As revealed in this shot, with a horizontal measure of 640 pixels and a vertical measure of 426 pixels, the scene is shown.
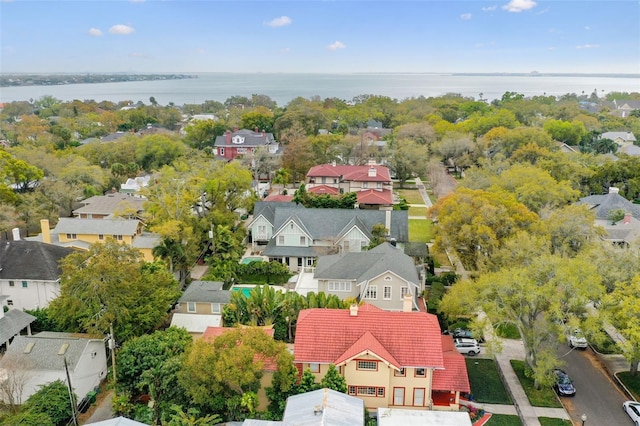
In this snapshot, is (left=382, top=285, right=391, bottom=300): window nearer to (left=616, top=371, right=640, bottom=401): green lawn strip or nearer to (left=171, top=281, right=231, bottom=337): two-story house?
(left=171, top=281, right=231, bottom=337): two-story house

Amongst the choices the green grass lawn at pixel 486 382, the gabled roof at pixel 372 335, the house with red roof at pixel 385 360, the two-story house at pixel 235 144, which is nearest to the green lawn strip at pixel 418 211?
the green grass lawn at pixel 486 382

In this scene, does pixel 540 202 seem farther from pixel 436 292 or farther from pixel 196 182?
pixel 196 182

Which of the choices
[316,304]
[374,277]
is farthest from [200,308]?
[374,277]

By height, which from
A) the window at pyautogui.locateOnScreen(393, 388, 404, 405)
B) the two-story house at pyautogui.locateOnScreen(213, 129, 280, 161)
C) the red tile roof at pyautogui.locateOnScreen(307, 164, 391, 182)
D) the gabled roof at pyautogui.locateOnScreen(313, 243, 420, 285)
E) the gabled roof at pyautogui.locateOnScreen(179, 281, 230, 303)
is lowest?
the window at pyautogui.locateOnScreen(393, 388, 404, 405)

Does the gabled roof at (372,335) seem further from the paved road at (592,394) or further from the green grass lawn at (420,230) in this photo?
the green grass lawn at (420,230)

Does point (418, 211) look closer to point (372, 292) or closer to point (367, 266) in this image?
point (367, 266)

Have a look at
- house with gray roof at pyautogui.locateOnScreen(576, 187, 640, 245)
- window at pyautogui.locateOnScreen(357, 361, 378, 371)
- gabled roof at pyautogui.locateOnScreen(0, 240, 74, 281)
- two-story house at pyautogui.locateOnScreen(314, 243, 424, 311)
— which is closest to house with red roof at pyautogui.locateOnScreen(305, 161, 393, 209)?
house with gray roof at pyautogui.locateOnScreen(576, 187, 640, 245)
